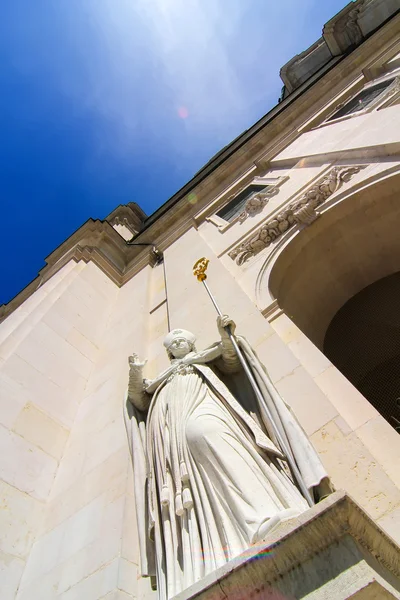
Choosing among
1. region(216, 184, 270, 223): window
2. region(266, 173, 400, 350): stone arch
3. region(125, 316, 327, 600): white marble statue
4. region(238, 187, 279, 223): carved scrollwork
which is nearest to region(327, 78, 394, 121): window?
region(216, 184, 270, 223): window

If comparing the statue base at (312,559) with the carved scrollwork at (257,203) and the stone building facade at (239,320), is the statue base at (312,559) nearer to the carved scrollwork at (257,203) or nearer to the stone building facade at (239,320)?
the stone building facade at (239,320)

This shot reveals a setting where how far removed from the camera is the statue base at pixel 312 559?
2248 mm

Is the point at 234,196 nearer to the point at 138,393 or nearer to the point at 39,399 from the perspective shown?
the point at 39,399

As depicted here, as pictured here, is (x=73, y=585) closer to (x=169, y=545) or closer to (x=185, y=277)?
(x=169, y=545)

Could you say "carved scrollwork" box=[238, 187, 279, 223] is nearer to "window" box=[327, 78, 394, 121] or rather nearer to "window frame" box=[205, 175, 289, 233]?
"window frame" box=[205, 175, 289, 233]

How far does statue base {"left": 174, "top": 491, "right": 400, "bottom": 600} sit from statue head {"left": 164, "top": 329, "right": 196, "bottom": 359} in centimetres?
307

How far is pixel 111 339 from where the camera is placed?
350 inches

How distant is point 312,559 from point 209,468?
1.25 metres

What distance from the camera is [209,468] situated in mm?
3482

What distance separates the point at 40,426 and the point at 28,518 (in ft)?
4.51

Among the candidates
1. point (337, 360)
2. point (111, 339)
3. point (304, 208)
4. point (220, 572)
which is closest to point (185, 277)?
point (111, 339)

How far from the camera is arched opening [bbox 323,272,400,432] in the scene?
→ 6.23m

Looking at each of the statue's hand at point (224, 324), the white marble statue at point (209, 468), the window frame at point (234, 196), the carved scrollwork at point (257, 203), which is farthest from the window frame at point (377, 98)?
the white marble statue at point (209, 468)

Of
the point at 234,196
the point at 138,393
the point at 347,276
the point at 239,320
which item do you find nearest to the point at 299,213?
the point at 347,276
